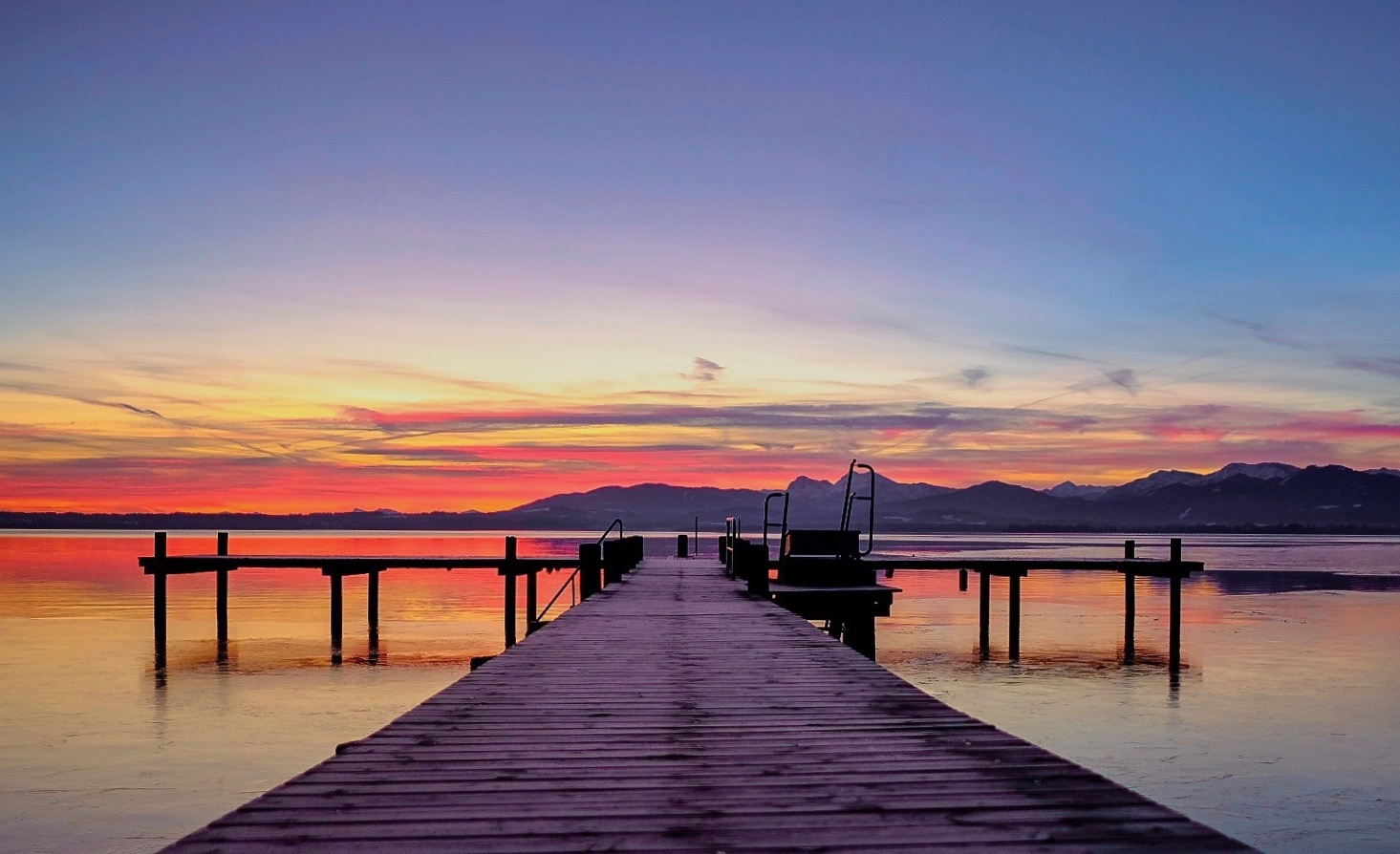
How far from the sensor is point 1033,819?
16.3ft

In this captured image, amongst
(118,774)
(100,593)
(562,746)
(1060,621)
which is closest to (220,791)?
(118,774)

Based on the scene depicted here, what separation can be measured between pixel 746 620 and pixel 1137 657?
16.1 meters

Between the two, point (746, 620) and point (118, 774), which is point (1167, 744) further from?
point (118, 774)

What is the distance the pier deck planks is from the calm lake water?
6086 mm

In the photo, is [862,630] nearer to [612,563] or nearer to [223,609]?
[612,563]

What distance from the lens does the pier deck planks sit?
4723 mm

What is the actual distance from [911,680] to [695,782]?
1773 cm

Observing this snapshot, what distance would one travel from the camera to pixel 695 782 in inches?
225

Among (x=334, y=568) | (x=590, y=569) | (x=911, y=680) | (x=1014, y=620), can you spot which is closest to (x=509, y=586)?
(x=334, y=568)

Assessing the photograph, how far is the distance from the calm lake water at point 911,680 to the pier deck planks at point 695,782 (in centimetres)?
609

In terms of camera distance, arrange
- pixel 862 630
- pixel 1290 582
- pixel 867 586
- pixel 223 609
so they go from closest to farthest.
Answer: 1. pixel 862 630
2. pixel 867 586
3. pixel 223 609
4. pixel 1290 582

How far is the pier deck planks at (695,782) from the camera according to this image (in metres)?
4.72

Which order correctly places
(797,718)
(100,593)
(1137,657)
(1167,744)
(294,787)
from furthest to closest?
1. (100,593)
2. (1137,657)
3. (1167,744)
4. (797,718)
5. (294,787)

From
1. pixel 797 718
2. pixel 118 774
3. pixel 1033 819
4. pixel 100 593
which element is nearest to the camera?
pixel 1033 819
